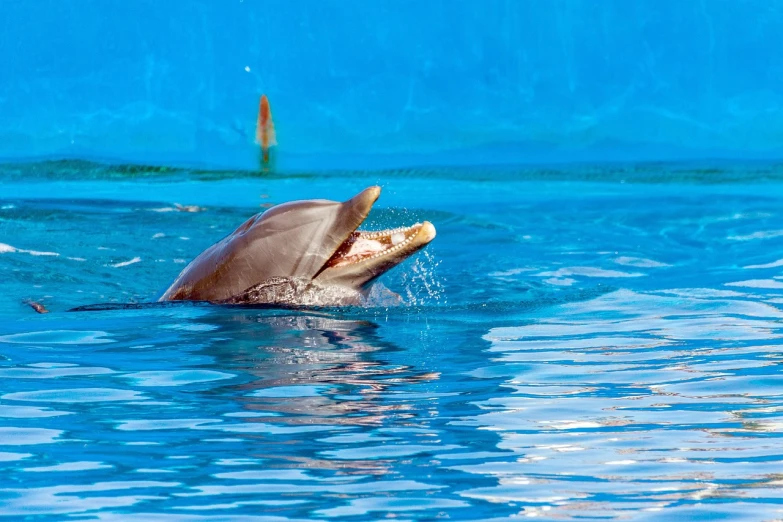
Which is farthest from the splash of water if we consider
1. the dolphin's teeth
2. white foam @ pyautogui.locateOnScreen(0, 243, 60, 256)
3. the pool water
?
white foam @ pyautogui.locateOnScreen(0, 243, 60, 256)

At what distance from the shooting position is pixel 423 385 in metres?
5.04

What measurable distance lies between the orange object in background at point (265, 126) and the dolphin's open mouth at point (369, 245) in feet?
23.8

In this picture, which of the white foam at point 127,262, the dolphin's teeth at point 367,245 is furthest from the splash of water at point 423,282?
→ the white foam at point 127,262

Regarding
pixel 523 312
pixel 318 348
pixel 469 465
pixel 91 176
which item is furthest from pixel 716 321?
pixel 91 176

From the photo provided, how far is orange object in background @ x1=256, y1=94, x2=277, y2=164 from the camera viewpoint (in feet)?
46.4

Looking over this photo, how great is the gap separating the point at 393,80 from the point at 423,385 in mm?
9375

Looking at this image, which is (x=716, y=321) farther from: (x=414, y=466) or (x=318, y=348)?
(x=414, y=466)

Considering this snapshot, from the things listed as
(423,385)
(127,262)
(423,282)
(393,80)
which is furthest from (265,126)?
(423,385)

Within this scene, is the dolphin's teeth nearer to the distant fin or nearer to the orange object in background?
the distant fin

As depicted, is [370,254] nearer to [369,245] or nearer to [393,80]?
[369,245]

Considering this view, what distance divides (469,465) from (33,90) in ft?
38.0

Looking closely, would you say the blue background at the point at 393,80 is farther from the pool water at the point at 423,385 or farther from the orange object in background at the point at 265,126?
the pool water at the point at 423,385

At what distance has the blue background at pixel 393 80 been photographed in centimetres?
1385

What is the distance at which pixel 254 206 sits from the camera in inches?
478
